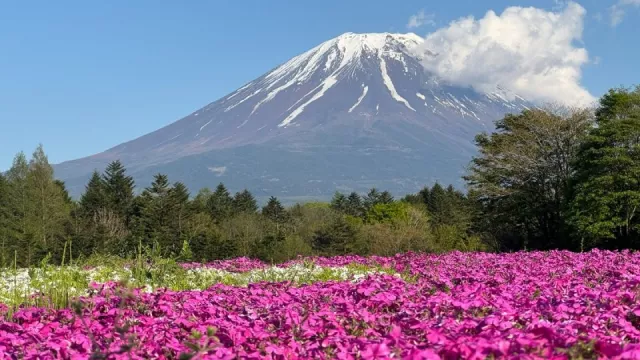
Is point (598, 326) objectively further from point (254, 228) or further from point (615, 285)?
point (254, 228)

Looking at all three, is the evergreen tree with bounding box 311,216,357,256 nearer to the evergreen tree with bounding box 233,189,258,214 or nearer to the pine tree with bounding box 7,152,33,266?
the pine tree with bounding box 7,152,33,266

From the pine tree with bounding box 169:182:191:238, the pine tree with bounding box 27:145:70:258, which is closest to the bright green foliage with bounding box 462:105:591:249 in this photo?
the pine tree with bounding box 169:182:191:238

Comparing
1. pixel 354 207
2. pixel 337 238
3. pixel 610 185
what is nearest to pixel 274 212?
pixel 354 207

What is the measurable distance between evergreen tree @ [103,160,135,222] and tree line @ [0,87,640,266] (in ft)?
4.44

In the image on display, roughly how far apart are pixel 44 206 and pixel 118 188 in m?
10.8

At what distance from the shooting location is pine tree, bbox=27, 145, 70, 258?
59.1 m

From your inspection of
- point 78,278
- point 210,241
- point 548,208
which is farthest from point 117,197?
point 78,278

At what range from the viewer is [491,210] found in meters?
43.8

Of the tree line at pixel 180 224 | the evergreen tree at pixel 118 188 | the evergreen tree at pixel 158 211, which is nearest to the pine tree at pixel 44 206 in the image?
the tree line at pixel 180 224

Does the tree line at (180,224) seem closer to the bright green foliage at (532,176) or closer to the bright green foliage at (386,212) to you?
the bright green foliage at (386,212)

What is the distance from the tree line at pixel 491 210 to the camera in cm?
3178

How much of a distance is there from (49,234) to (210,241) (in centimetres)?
2712

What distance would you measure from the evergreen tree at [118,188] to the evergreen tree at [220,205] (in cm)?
996

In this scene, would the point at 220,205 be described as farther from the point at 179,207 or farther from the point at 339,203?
the point at 179,207
